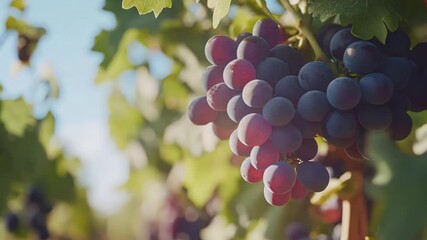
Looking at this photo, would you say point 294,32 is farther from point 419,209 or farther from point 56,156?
point 56,156

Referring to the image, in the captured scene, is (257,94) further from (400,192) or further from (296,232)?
(296,232)

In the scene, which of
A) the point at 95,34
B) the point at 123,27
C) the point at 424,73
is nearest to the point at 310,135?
the point at 424,73

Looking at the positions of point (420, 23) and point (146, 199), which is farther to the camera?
point (146, 199)

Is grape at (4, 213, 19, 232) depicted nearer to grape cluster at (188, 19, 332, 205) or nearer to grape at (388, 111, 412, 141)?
grape cluster at (188, 19, 332, 205)

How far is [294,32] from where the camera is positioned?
1.00 meters

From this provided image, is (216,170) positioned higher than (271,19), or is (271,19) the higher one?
(271,19)

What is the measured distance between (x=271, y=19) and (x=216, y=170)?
72 cm

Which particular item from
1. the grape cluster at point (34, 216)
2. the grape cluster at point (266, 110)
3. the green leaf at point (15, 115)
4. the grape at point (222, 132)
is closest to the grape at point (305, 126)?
the grape cluster at point (266, 110)

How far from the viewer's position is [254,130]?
0.84m

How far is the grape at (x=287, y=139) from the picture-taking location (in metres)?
0.84

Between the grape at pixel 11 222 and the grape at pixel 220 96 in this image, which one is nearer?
the grape at pixel 220 96

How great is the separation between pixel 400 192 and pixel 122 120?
5.24 feet

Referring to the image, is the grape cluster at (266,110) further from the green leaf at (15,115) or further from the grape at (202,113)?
the green leaf at (15,115)

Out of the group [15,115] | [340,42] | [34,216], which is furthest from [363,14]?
[34,216]
